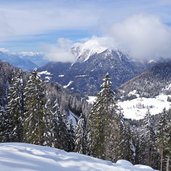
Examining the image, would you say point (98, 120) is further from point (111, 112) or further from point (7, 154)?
point (7, 154)

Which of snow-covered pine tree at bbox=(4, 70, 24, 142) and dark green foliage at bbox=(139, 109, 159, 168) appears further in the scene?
dark green foliage at bbox=(139, 109, 159, 168)

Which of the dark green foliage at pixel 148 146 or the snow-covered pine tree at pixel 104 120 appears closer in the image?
the snow-covered pine tree at pixel 104 120

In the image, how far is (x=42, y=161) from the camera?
13.9 metres

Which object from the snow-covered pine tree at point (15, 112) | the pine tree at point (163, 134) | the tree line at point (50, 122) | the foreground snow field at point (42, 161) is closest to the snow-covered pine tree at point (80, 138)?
the tree line at point (50, 122)

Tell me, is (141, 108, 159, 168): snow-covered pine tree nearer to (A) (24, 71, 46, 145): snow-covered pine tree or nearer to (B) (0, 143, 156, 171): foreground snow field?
(A) (24, 71, 46, 145): snow-covered pine tree

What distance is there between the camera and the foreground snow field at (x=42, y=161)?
12.8 metres

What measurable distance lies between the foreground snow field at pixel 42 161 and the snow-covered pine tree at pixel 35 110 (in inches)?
1076

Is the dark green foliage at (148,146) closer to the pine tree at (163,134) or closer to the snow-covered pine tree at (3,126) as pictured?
the pine tree at (163,134)

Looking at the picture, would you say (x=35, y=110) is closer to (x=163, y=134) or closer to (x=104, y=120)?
(x=104, y=120)

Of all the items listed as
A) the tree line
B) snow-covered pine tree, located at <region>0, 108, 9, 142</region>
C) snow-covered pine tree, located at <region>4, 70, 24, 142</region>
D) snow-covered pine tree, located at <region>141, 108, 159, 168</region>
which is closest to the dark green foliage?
snow-covered pine tree, located at <region>141, 108, 159, 168</region>

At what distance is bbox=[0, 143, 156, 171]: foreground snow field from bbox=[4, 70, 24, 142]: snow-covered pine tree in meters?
33.5

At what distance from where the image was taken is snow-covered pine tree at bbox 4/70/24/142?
49.5 metres

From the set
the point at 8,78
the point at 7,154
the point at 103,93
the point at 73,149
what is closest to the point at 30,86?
the point at 103,93

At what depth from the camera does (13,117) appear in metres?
51.2
